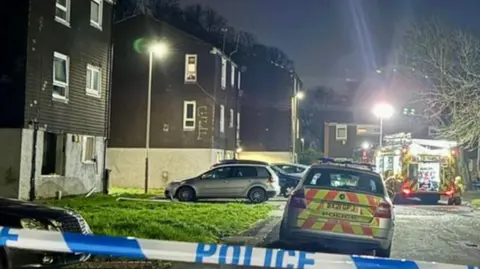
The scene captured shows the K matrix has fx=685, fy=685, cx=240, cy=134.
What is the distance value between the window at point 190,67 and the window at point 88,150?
1362cm

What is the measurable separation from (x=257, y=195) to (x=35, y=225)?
18.8m

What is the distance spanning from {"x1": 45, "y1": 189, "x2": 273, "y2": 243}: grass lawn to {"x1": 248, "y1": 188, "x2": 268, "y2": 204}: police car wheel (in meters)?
2.88

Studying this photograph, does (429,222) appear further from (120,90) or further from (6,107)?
(120,90)

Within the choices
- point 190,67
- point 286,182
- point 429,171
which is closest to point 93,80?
point 286,182

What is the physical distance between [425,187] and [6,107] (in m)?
18.3

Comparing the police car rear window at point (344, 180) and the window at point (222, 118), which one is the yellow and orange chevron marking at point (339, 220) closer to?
the police car rear window at point (344, 180)

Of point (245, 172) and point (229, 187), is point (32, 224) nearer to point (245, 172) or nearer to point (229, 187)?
point (229, 187)

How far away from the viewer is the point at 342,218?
1201 centimetres

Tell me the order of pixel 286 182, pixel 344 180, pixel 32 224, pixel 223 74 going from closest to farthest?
pixel 32 224
pixel 344 180
pixel 286 182
pixel 223 74

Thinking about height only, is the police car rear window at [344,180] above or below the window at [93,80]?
below

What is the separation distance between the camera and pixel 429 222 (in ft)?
67.0

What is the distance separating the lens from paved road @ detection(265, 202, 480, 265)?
42.9 feet

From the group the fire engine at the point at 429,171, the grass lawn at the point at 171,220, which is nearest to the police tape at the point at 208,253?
the grass lawn at the point at 171,220

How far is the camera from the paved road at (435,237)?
42.9 ft
